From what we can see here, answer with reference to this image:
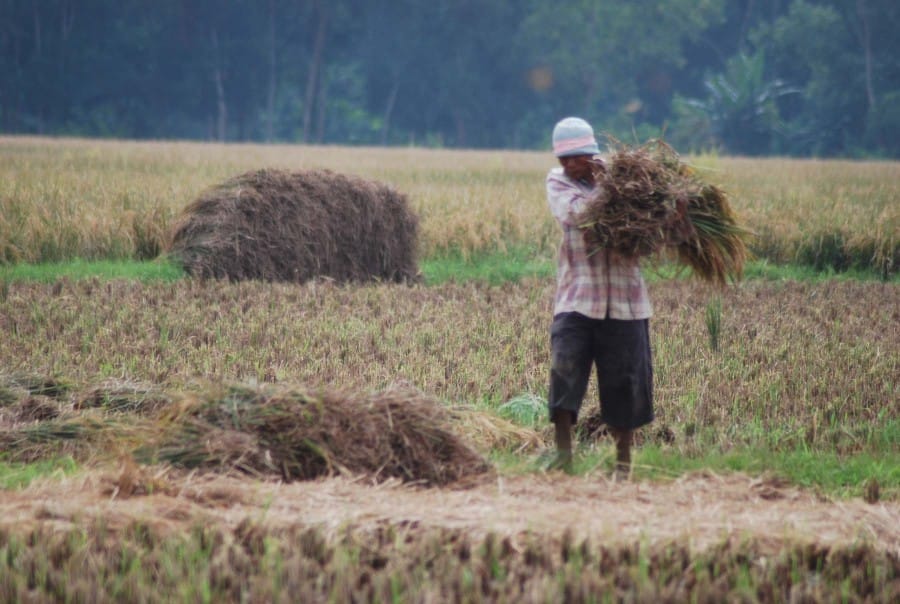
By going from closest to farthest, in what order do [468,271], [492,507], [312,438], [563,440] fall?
[492,507] → [312,438] → [563,440] → [468,271]

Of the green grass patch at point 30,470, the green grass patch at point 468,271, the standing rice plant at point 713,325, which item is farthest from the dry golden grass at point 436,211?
the green grass patch at point 30,470

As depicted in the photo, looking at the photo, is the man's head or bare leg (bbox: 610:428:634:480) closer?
the man's head

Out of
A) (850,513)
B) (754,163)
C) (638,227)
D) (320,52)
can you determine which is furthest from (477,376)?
(320,52)

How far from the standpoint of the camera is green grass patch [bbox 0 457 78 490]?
200 inches

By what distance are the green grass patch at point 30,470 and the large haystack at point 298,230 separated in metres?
6.11

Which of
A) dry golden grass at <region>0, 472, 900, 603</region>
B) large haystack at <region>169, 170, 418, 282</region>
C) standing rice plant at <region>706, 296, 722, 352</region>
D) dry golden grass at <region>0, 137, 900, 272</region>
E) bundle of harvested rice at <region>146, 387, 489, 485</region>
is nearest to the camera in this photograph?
dry golden grass at <region>0, 472, 900, 603</region>

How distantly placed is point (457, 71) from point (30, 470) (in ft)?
181

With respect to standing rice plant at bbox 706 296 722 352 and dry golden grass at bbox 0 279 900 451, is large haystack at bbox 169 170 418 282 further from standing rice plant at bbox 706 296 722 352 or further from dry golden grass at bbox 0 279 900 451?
standing rice plant at bbox 706 296 722 352

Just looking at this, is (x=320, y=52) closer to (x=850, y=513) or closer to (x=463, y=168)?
(x=463, y=168)

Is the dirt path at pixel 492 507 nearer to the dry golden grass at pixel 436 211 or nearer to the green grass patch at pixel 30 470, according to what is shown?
the green grass patch at pixel 30 470

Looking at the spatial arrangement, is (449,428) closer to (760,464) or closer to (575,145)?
(575,145)

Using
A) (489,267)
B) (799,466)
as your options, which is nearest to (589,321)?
(799,466)

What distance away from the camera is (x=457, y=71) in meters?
59.2

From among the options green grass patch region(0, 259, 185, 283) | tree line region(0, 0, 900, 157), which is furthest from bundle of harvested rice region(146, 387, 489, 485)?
tree line region(0, 0, 900, 157)
